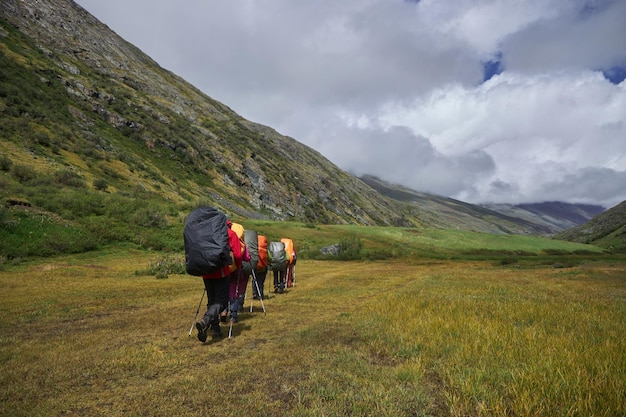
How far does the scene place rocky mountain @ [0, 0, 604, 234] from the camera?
36906 mm

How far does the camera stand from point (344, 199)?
166 m

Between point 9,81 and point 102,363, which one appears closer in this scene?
point 102,363

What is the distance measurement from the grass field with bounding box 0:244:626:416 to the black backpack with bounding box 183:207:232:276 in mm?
1820

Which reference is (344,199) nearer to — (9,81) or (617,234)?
(9,81)

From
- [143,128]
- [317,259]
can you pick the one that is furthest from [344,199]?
[317,259]

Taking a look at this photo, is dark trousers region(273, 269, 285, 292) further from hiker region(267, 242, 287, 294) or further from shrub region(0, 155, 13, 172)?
shrub region(0, 155, 13, 172)

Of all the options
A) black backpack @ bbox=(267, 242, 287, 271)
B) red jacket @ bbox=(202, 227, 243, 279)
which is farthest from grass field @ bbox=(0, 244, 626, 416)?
black backpack @ bbox=(267, 242, 287, 271)

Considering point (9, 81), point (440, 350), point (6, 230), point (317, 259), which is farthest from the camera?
point (9, 81)

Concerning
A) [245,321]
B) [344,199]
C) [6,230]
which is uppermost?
[344,199]

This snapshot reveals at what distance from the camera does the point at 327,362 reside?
5852 millimetres

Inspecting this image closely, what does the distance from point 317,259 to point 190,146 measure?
67234 millimetres

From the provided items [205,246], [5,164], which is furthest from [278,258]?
[5,164]

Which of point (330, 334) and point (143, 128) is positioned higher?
point (143, 128)

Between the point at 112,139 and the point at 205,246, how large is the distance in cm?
7665
